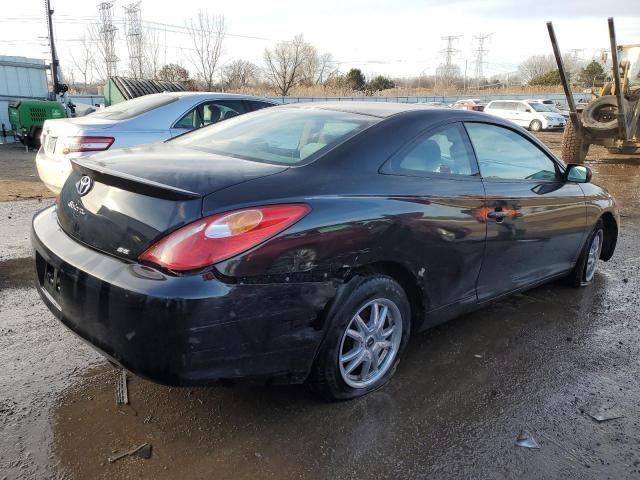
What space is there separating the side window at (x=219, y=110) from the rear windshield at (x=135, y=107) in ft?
1.31

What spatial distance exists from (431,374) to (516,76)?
95.9 meters

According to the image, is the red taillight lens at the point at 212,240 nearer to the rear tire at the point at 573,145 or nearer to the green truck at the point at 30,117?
the rear tire at the point at 573,145

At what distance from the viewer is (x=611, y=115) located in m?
11.4

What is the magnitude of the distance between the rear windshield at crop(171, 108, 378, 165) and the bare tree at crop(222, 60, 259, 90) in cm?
3917

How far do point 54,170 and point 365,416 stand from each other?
4415 millimetres

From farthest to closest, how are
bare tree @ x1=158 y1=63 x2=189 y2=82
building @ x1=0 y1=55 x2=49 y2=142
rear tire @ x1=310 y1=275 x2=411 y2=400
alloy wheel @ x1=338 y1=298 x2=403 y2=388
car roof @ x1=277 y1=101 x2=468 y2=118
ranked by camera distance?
bare tree @ x1=158 y1=63 x2=189 y2=82 < building @ x1=0 y1=55 x2=49 y2=142 < car roof @ x1=277 y1=101 x2=468 y2=118 < alloy wheel @ x1=338 y1=298 x2=403 y2=388 < rear tire @ x1=310 y1=275 x2=411 y2=400

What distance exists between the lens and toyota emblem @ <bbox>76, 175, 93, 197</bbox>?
2.58 meters

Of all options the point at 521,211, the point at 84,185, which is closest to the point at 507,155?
the point at 521,211

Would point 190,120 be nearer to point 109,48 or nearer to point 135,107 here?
point 135,107

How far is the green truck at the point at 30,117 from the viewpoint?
47.4ft

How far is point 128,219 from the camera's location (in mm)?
2291

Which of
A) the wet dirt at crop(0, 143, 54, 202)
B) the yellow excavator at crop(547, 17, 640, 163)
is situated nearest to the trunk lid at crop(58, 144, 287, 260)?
the wet dirt at crop(0, 143, 54, 202)

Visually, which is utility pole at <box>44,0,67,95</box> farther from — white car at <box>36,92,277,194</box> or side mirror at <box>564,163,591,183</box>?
side mirror at <box>564,163,591,183</box>

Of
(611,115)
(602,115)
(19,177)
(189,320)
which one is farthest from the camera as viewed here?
(602,115)
